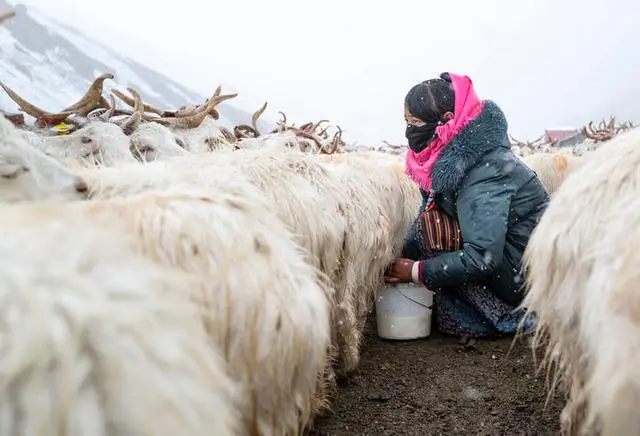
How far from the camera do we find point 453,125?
3061 millimetres

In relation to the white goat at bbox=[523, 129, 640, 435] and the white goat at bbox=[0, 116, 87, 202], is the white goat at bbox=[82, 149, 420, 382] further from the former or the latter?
the white goat at bbox=[523, 129, 640, 435]

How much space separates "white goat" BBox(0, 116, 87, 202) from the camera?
1.73 meters

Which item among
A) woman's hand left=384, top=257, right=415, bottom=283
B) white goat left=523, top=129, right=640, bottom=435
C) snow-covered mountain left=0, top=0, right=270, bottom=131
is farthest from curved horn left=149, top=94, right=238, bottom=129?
snow-covered mountain left=0, top=0, right=270, bottom=131

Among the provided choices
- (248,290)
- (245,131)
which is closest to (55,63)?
(245,131)

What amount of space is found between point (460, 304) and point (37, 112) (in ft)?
11.2

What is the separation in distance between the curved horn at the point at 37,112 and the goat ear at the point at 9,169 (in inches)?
105

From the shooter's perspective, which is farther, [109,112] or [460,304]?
[109,112]

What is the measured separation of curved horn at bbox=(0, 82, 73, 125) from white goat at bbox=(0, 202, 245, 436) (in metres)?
3.63

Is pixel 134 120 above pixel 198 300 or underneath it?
underneath

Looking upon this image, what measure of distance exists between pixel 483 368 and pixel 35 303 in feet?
8.18

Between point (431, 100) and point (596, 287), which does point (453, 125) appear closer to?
point (431, 100)

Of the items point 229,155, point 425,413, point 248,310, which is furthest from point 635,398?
point 229,155

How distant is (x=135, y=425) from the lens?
825 mm

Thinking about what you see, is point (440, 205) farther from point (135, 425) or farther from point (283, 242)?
point (135, 425)
